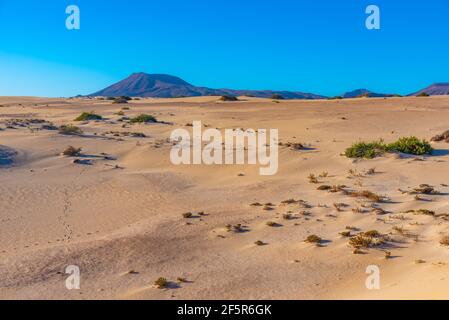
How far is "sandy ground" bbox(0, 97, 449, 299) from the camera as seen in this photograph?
26.1 ft

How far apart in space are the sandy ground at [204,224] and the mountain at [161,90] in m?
79.1

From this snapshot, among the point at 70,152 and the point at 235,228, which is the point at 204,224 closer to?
the point at 235,228

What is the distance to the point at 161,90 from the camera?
345 feet

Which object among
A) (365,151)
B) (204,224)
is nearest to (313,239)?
(204,224)

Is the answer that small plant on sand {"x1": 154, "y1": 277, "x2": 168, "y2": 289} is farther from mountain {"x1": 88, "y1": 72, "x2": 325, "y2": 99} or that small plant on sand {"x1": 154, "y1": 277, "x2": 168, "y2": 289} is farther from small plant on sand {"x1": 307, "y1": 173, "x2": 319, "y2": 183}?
mountain {"x1": 88, "y1": 72, "x2": 325, "y2": 99}

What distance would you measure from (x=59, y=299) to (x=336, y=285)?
4.12m

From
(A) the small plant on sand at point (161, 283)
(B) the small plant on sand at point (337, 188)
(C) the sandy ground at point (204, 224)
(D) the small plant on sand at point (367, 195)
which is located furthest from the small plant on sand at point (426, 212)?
(A) the small plant on sand at point (161, 283)

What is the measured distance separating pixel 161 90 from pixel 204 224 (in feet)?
316

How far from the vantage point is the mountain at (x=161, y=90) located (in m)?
100

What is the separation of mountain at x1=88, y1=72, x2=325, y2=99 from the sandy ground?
79105 mm

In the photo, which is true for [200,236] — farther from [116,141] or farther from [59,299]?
[116,141]

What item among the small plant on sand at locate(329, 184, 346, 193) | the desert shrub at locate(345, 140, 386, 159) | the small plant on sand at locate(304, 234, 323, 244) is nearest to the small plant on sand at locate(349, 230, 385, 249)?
the small plant on sand at locate(304, 234, 323, 244)

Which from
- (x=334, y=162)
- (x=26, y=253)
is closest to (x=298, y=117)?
(x=334, y=162)

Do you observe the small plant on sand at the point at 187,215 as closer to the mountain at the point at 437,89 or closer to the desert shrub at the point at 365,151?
the desert shrub at the point at 365,151
